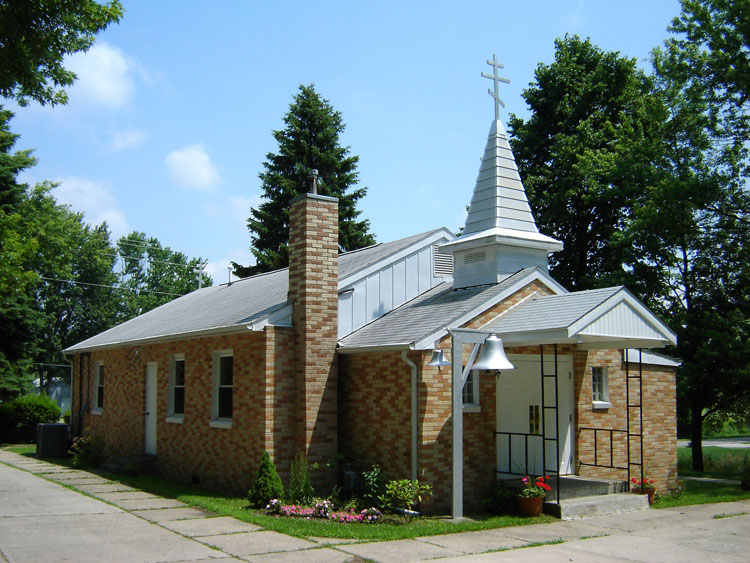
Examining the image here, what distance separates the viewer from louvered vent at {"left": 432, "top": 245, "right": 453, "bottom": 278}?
53.5 feet

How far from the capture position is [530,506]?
11.6 m

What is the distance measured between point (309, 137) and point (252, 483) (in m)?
28.3

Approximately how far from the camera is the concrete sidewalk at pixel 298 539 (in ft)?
29.6

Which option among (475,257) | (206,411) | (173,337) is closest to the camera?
(475,257)

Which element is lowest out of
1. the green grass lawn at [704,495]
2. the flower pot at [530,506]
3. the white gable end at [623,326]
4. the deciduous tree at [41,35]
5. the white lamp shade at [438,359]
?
the green grass lawn at [704,495]

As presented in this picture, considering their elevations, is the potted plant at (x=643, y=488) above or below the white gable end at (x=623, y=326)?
below

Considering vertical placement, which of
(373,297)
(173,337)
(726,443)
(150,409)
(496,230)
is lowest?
(726,443)

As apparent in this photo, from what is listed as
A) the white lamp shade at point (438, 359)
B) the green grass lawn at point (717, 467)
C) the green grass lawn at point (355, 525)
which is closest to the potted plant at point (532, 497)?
the green grass lawn at point (355, 525)

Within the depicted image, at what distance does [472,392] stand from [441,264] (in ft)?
14.2

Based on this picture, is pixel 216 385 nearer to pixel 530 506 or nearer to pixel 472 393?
pixel 472 393

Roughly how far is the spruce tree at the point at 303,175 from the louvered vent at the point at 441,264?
21.4 metres

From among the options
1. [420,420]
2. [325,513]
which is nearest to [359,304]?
[420,420]

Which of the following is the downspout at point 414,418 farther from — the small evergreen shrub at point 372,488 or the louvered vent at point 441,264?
the louvered vent at point 441,264

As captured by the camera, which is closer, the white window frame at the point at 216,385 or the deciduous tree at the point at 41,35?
the deciduous tree at the point at 41,35
